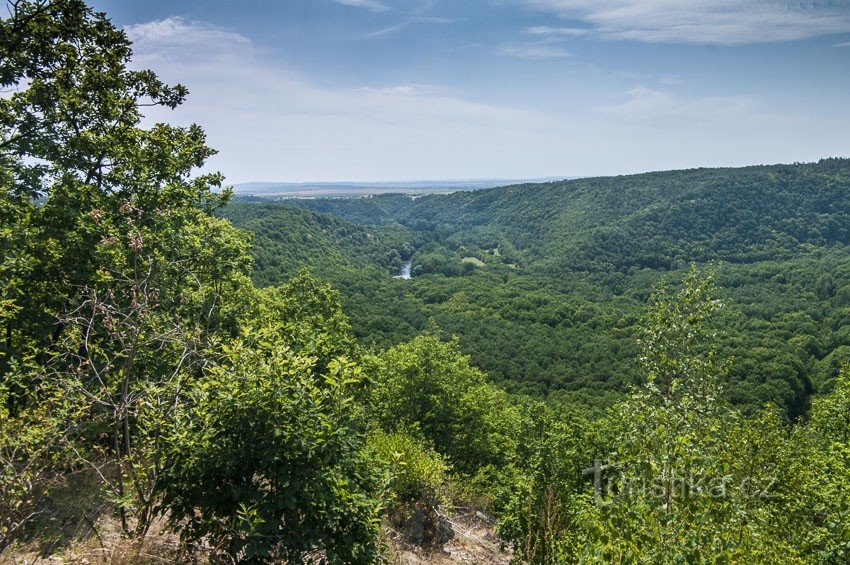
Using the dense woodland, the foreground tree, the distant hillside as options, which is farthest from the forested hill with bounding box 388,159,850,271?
the foreground tree

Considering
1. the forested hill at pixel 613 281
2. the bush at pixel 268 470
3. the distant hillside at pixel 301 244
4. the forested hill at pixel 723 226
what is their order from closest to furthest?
the bush at pixel 268 470
the forested hill at pixel 613 281
the distant hillside at pixel 301 244
the forested hill at pixel 723 226

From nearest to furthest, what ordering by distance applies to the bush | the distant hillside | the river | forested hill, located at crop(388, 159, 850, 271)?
the bush → the distant hillside → forested hill, located at crop(388, 159, 850, 271) → the river

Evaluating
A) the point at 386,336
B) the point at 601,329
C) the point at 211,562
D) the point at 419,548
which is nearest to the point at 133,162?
the point at 211,562

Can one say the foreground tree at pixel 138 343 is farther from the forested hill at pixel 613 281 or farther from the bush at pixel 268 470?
the forested hill at pixel 613 281

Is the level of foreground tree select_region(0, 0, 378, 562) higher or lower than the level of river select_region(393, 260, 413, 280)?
higher

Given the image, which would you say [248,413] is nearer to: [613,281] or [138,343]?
[138,343]

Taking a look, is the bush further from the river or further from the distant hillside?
the river

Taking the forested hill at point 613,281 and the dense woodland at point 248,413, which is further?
the forested hill at point 613,281

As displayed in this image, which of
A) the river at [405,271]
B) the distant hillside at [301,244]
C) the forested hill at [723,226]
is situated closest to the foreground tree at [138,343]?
the distant hillside at [301,244]

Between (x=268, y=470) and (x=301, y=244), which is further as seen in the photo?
(x=301, y=244)

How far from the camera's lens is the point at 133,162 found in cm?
1289

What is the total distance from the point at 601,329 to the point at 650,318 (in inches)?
3811

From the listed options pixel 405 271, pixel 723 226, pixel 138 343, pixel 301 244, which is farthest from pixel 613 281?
pixel 138 343

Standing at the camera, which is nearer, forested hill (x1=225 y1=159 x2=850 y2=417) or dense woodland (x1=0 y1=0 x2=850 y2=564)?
dense woodland (x1=0 y1=0 x2=850 y2=564)
